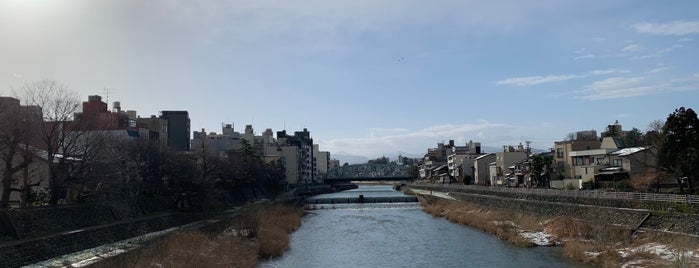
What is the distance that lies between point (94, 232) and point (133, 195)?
10.9 metres

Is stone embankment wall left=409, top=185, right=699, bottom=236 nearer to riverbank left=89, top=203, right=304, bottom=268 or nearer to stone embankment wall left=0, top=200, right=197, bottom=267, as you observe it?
riverbank left=89, top=203, right=304, bottom=268

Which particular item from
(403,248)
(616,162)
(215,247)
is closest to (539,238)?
(403,248)

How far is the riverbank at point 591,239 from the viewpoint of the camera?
→ 20.8 m

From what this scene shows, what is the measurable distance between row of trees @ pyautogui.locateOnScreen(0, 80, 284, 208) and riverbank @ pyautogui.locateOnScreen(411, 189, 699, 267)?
22.1m

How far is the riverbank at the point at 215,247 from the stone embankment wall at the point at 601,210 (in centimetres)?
1705

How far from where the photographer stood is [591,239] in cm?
2734

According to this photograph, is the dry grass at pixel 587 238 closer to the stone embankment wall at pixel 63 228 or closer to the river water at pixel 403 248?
the river water at pixel 403 248

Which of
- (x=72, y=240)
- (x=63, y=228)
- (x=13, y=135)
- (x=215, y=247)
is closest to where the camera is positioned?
(x=72, y=240)

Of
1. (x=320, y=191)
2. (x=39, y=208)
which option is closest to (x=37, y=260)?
(x=39, y=208)

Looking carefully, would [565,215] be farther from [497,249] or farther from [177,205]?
[177,205]

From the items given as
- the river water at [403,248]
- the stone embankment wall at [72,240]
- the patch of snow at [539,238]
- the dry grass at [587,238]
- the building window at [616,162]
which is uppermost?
the building window at [616,162]

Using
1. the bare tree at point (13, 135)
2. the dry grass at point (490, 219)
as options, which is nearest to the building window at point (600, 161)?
the dry grass at point (490, 219)

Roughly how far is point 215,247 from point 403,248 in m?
10.1

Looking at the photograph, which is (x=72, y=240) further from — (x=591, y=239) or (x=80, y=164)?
(x=591, y=239)
